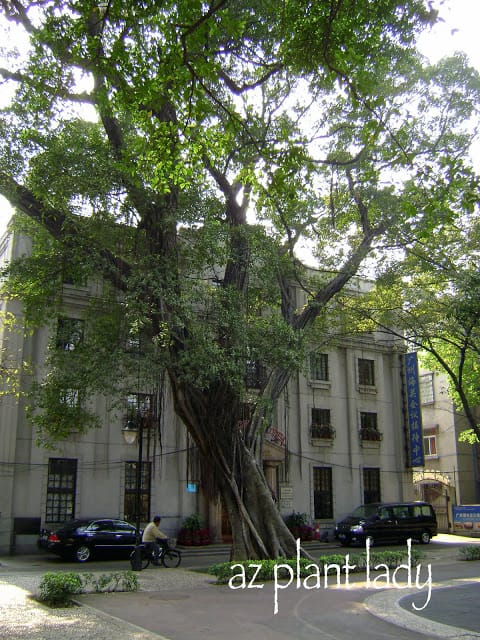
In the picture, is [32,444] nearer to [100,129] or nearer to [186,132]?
[100,129]

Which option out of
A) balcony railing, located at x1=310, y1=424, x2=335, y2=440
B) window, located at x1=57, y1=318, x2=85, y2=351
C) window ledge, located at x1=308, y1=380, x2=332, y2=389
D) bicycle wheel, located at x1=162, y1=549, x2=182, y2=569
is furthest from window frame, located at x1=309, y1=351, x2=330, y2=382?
window, located at x1=57, y1=318, x2=85, y2=351

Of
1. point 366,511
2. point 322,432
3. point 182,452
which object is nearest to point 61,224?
point 182,452

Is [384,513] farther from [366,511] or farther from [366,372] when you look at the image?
[366,372]

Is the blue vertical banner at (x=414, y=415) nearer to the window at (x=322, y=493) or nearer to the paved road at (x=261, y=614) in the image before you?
the window at (x=322, y=493)

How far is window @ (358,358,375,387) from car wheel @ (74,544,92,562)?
1546 centimetres

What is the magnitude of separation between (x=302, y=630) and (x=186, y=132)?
768 centimetres

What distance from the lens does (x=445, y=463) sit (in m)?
35.0

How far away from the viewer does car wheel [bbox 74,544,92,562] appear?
1881 cm

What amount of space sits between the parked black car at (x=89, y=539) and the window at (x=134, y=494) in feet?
8.99

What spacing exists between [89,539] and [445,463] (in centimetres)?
2271

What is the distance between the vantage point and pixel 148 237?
51.0ft

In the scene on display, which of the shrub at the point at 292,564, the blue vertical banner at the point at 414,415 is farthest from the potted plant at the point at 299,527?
the shrub at the point at 292,564

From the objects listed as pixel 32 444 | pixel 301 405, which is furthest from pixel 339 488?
pixel 32 444

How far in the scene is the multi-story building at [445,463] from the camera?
3388 cm
